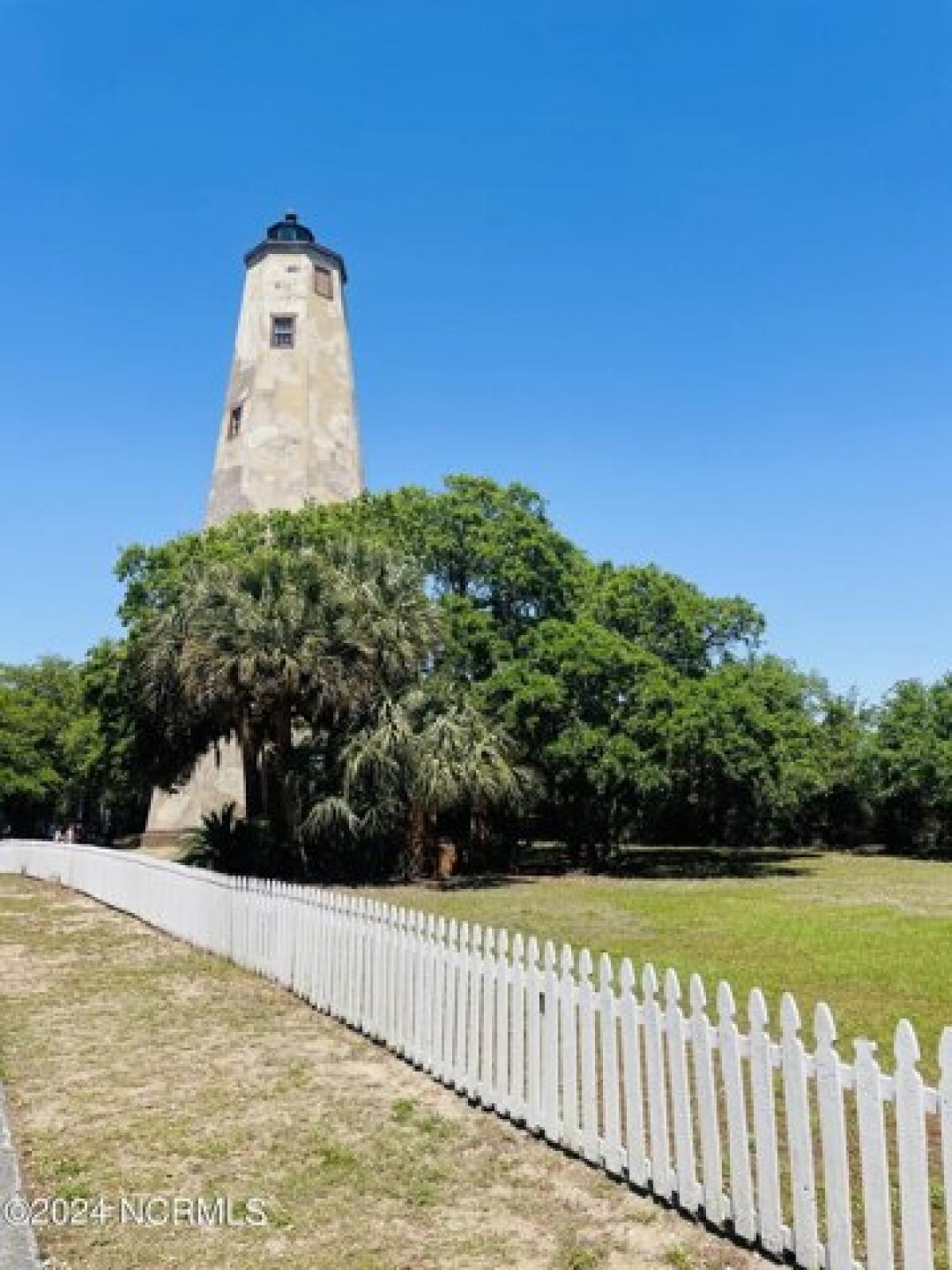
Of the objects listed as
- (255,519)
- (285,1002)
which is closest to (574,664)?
(255,519)

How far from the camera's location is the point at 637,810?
92.5ft

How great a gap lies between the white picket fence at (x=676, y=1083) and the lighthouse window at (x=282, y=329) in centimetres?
3308

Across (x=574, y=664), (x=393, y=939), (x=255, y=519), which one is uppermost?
(x=255, y=519)

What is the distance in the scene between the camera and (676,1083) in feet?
14.9

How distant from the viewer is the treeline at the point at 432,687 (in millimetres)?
20312

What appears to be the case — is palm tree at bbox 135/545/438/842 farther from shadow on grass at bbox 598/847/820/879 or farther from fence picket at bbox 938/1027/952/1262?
fence picket at bbox 938/1027/952/1262

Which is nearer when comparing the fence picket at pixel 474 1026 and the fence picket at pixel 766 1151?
the fence picket at pixel 766 1151

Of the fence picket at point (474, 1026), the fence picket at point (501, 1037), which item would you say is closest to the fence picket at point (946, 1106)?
the fence picket at point (501, 1037)

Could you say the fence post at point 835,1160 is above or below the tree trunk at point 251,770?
below

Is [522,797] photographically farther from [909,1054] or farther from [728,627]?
[909,1054]

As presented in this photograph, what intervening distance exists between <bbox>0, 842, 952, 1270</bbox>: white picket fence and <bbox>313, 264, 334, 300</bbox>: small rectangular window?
1383 inches

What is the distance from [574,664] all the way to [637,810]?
7104 mm

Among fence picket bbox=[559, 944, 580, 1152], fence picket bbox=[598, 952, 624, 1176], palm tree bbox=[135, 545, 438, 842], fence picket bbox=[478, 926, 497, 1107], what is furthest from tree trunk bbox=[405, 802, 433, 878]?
fence picket bbox=[598, 952, 624, 1176]

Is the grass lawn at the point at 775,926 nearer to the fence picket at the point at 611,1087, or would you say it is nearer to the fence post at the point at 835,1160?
the fence picket at the point at 611,1087
